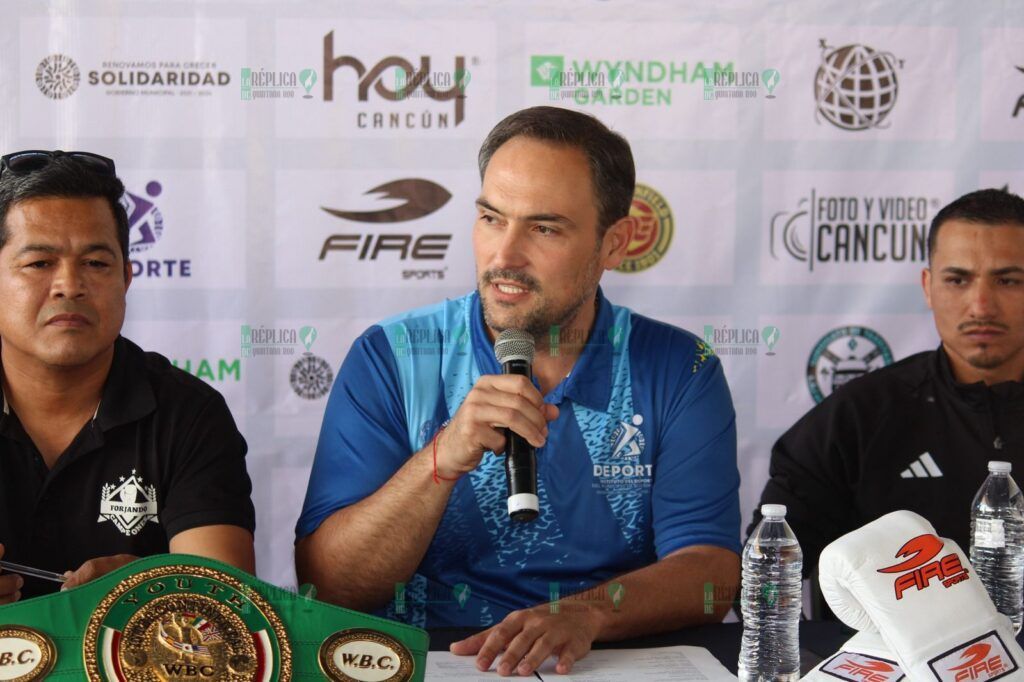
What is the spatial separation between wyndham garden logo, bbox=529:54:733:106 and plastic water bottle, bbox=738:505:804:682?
1239mm

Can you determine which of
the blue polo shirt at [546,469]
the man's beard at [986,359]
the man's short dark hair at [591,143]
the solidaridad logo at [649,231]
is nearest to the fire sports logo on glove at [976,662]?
the blue polo shirt at [546,469]

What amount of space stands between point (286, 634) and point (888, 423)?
155 cm

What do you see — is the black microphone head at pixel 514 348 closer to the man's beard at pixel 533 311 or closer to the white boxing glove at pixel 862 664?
the man's beard at pixel 533 311

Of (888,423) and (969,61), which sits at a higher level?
(969,61)

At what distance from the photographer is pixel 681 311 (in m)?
2.61

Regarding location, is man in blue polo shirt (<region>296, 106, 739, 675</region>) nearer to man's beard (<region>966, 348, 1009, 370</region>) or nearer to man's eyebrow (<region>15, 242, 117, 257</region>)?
man's eyebrow (<region>15, 242, 117, 257</region>)

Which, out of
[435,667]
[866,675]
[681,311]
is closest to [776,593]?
[866,675]

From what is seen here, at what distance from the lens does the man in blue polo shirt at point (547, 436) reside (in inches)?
76.4

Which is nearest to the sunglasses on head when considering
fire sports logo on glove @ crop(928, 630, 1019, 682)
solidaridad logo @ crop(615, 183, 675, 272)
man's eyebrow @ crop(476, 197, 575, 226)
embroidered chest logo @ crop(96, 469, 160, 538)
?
embroidered chest logo @ crop(96, 469, 160, 538)

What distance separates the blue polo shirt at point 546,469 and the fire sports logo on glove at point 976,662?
2.19 feet

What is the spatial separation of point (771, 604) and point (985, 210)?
123 cm

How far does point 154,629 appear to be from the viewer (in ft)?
3.99

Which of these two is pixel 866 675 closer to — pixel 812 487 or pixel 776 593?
pixel 776 593

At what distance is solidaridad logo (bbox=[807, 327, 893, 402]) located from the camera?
2633 mm
